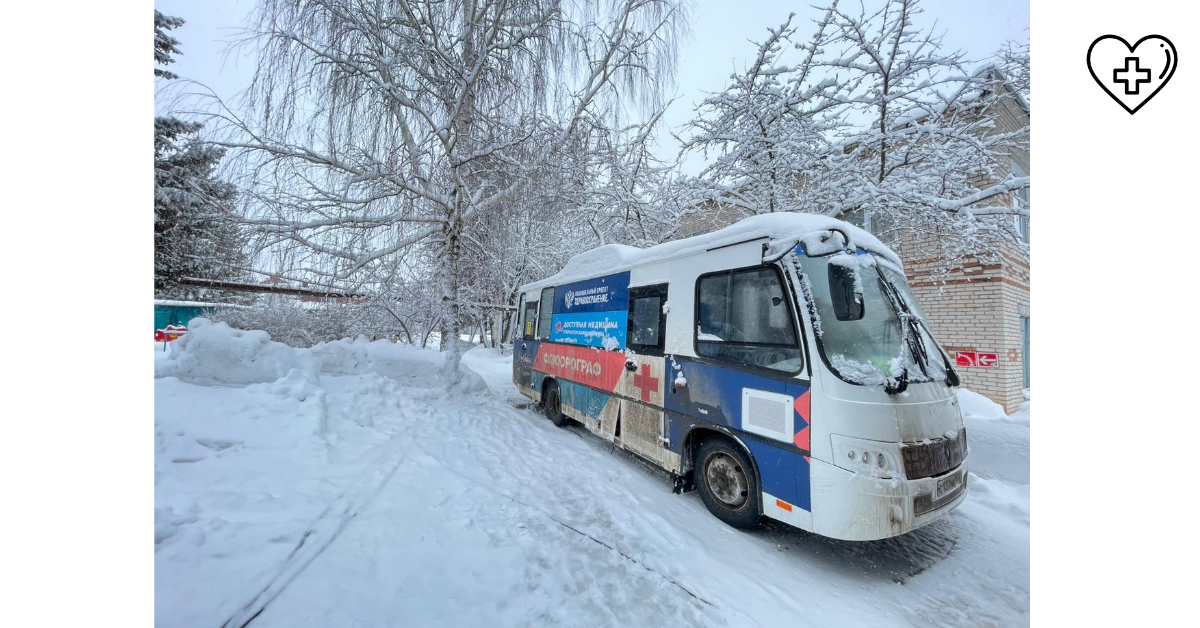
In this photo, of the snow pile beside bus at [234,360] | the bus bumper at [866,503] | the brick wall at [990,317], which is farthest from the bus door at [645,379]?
the brick wall at [990,317]

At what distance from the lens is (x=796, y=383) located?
2924mm

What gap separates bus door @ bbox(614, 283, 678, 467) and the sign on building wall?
6.64 m

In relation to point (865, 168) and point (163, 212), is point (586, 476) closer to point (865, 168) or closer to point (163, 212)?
point (163, 212)

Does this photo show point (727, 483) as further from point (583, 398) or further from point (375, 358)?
point (375, 358)

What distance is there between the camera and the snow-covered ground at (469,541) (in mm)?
2014

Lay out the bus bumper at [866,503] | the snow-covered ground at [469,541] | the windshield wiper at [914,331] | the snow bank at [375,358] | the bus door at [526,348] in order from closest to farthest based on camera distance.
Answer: the snow-covered ground at [469,541], the bus bumper at [866,503], the windshield wiper at [914,331], the snow bank at [375,358], the bus door at [526,348]

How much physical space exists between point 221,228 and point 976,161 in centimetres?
991

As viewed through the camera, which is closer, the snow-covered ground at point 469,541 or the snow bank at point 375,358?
the snow-covered ground at point 469,541

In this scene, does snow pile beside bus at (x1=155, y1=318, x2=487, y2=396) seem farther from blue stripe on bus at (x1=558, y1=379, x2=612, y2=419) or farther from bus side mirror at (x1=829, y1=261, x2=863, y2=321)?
bus side mirror at (x1=829, y1=261, x2=863, y2=321)

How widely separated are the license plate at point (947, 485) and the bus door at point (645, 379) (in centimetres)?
208

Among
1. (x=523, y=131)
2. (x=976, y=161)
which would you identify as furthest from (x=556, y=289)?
(x=976, y=161)

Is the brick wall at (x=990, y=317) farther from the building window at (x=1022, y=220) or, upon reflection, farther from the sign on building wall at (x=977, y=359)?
the building window at (x=1022, y=220)

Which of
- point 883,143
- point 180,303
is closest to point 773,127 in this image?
point 883,143

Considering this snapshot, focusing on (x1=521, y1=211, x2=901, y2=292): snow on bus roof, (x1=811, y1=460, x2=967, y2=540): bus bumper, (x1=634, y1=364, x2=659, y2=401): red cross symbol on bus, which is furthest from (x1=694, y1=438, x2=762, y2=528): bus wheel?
(x1=521, y1=211, x2=901, y2=292): snow on bus roof
